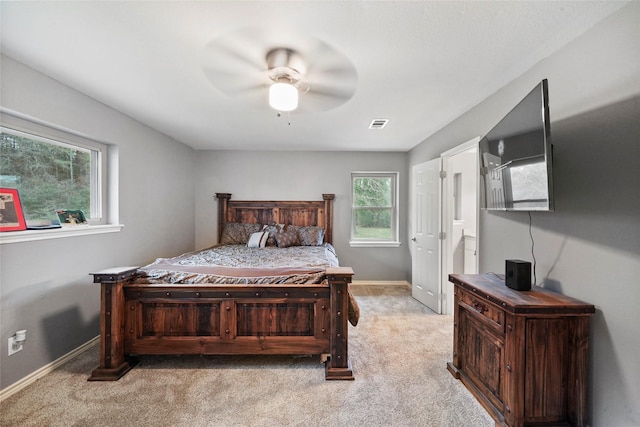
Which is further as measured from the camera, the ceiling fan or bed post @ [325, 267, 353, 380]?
bed post @ [325, 267, 353, 380]

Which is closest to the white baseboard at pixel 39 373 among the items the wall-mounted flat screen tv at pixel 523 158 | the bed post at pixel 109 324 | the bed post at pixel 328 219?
the bed post at pixel 109 324

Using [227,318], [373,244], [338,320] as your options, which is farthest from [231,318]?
[373,244]

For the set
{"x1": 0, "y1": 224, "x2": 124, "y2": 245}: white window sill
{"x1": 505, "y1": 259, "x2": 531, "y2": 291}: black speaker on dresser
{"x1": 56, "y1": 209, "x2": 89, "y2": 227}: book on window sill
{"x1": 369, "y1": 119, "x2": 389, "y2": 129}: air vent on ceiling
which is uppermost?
{"x1": 369, "y1": 119, "x2": 389, "y2": 129}: air vent on ceiling

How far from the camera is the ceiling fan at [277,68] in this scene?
1.57 meters

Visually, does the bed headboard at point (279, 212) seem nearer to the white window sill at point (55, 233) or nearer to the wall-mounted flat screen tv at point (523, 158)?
the white window sill at point (55, 233)

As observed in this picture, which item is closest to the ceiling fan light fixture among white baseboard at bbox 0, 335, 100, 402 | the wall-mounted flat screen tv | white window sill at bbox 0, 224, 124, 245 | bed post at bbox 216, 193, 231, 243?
the wall-mounted flat screen tv

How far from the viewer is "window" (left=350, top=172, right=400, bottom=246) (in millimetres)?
4578

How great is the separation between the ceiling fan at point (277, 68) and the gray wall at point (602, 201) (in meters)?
1.36

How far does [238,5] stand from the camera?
1.29 meters

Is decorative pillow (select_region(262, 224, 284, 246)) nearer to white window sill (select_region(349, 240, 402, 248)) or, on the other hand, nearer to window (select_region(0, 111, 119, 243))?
white window sill (select_region(349, 240, 402, 248))

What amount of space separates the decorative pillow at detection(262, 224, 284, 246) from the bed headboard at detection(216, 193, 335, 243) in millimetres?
176

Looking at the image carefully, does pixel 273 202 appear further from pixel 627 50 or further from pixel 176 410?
pixel 627 50

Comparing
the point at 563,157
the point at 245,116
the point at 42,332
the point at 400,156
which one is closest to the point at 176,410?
the point at 42,332

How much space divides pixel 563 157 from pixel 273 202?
368 centimetres
